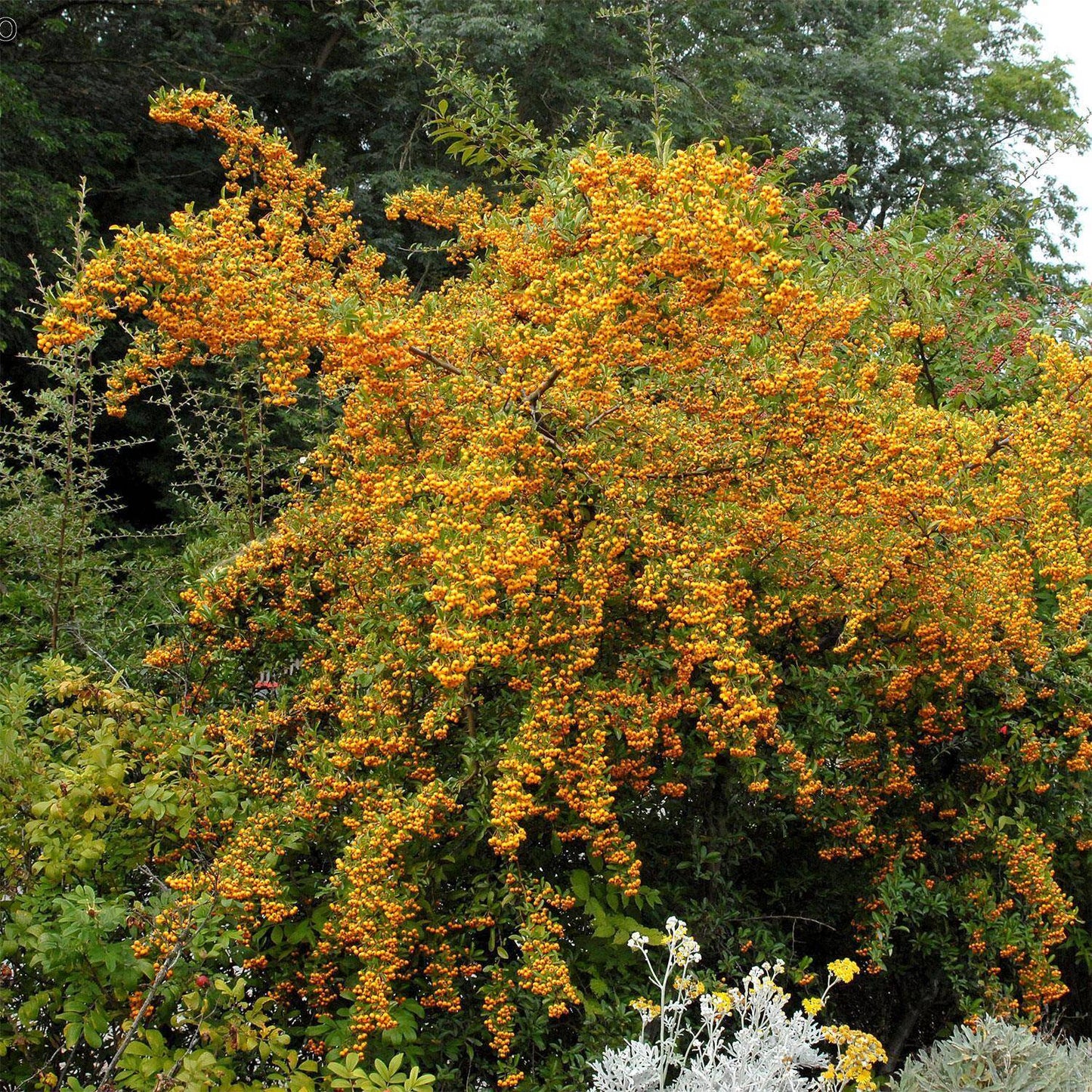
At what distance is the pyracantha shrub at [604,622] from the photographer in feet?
10.4

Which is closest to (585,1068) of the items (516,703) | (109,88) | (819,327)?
(516,703)

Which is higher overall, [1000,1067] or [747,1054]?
[1000,1067]

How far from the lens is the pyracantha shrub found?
10.4 ft

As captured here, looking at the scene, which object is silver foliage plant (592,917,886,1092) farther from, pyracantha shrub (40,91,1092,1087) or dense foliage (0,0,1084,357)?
dense foliage (0,0,1084,357)

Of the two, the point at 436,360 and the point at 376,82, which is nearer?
the point at 436,360

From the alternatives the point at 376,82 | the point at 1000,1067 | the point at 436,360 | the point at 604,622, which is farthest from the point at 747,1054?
the point at 376,82

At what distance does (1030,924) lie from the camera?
391 cm

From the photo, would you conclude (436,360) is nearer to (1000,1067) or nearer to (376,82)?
(1000,1067)

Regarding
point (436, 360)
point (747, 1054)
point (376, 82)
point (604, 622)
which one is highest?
point (376, 82)

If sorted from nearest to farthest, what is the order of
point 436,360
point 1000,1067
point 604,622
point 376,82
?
point 1000,1067, point 436,360, point 604,622, point 376,82

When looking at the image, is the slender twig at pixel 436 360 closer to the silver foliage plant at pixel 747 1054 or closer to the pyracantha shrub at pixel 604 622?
the pyracantha shrub at pixel 604 622

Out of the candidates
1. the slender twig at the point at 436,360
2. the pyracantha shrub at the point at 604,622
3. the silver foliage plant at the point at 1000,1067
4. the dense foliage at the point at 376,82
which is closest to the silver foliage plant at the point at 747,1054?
the silver foliage plant at the point at 1000,1067

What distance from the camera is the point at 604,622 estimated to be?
3.73 m

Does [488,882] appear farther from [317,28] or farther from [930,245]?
[317,28]
